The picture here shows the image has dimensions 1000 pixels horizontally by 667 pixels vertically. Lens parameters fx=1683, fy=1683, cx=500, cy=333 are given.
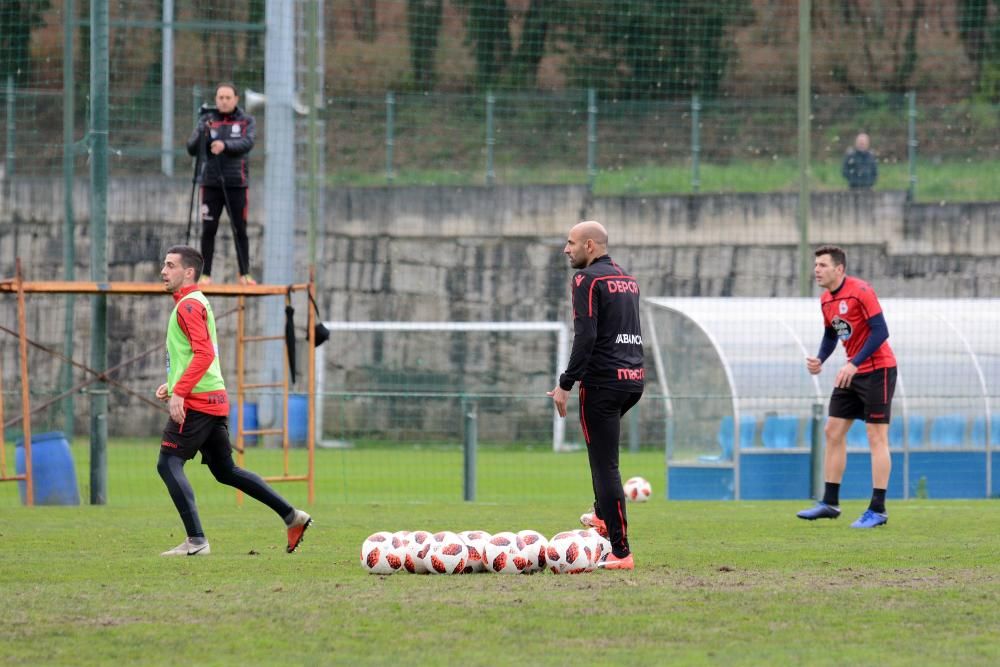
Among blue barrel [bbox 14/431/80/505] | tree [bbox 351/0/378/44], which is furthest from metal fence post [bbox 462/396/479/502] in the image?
tree [bbox 351/0/378/44]

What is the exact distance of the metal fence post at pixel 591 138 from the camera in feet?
87.9

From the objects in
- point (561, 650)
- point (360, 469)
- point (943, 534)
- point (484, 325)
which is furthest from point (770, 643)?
point (484, 325)

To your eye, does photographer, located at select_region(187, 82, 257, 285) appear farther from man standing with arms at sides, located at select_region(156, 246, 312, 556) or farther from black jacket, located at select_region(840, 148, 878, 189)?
black jacket, located at select_region(840, 148, 878, 189)

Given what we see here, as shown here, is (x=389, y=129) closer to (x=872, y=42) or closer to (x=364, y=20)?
(x=364, y=20)

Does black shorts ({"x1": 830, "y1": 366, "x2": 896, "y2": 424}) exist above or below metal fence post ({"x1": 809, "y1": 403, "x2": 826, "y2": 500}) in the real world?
above

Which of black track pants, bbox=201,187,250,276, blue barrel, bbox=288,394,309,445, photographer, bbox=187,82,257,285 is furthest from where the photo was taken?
blue barrel, bbox=288,394,309,445

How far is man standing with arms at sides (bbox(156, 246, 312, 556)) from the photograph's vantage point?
9.93 metres

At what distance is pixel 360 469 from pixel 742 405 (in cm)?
585

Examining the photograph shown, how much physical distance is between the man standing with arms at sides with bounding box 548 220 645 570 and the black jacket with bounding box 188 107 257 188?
730 cm

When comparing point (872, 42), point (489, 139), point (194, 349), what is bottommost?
point (194, 349)

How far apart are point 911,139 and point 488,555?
733 inches

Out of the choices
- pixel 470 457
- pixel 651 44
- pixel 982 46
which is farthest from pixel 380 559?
pixel 982 46

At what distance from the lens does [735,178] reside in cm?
2694

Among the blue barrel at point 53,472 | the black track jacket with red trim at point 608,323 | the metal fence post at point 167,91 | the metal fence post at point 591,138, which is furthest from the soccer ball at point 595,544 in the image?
the metal fence post at point 591,138
